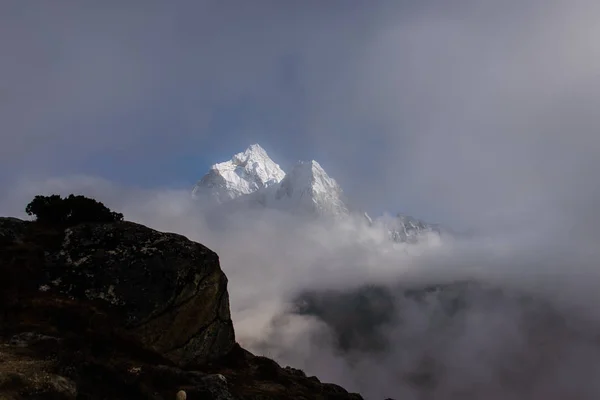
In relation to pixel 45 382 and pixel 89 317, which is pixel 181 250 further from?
pixel 45 382

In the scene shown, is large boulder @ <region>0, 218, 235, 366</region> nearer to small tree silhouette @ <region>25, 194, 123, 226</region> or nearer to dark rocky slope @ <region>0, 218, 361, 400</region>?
dark rocky slope @ <region>0, 218, 361, 400</region>

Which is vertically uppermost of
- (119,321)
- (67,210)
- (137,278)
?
(67,210)

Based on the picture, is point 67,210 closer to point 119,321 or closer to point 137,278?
point 137,278

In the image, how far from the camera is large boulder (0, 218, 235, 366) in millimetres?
31003

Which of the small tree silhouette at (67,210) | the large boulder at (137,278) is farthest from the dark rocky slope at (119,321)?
the small tree silhouette at (67,210)

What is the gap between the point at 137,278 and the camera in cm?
3300

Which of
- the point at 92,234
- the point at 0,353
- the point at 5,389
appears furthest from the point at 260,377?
the point at 5,389

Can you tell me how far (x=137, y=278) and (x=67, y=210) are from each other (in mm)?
12144

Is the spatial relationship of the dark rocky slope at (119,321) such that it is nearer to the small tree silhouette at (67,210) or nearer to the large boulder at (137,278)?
the large boulder at (137,278)

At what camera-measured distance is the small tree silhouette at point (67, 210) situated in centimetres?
3912

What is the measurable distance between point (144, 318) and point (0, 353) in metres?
11.8

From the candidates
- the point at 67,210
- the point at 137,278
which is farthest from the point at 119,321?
the point at 67,210

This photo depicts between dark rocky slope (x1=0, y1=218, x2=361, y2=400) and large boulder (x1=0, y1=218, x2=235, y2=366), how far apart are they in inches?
3.0

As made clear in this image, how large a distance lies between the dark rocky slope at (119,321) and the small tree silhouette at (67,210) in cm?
217
